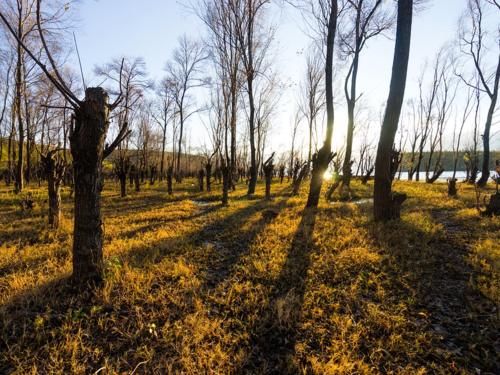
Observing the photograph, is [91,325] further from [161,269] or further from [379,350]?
[379,350]

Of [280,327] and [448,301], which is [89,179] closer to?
[280,327]

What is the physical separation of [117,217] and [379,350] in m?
8.02

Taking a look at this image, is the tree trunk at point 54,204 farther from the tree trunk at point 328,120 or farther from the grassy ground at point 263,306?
the tree trunk at point 328,120

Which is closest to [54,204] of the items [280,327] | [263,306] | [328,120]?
[263,306]

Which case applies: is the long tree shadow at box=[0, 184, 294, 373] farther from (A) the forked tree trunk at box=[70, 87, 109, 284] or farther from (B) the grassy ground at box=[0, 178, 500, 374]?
(A) the forked tree trunk at box=[70, 87, 109, 284]

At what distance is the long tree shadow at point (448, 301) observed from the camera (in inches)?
Result: 95.9

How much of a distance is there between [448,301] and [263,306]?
2332 millimetres

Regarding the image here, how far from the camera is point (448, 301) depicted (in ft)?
10.8

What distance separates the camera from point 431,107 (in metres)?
29.2

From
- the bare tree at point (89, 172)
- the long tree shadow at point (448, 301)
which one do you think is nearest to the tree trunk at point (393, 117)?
the long tree shadow at point (448, 301)

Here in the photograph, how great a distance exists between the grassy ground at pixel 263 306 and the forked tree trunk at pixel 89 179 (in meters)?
0.35

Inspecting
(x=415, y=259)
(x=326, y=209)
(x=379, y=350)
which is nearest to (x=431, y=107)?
(x=326, y=209)

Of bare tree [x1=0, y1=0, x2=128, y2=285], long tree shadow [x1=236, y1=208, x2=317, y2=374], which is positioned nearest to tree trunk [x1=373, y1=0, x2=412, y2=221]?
long tree shadow [x1=236, y1=208, x2=317, y2=374]

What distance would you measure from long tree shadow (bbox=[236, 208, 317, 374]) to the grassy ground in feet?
0.05
